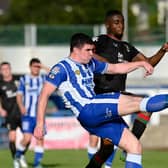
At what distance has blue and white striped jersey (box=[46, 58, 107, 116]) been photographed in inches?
479

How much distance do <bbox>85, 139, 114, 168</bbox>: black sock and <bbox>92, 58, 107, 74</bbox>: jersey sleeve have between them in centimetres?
149

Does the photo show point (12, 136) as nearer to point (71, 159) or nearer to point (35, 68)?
point (71, 159)

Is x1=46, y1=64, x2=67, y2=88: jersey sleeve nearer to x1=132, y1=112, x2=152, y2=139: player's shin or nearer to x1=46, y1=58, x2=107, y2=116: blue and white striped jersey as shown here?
x1=46, y1=58, x2=107, y2=116: blue and white striped jersey

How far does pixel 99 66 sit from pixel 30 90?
6966mm

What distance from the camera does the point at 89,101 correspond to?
12.2 m

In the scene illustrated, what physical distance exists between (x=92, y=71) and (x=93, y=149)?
4113mm

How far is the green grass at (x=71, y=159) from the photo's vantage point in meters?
18.8

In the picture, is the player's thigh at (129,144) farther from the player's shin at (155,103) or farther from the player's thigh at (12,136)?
the player's thigh at (12,136)

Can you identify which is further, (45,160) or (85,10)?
(85,10)

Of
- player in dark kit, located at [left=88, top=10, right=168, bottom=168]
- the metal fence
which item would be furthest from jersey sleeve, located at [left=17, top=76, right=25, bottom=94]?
the metal fence

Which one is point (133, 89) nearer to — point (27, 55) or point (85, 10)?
point (27, 55)

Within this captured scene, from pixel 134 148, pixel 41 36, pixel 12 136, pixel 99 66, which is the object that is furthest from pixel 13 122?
pixel 41 36

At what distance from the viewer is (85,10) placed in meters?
72.2

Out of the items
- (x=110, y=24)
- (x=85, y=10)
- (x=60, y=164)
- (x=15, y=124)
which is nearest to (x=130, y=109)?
(x=110, y=24)
